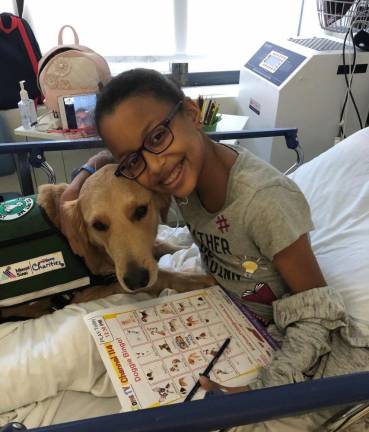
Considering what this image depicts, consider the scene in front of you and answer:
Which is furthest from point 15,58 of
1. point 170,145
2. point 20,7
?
point 170,145

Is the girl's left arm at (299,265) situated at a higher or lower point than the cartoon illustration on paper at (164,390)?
higher

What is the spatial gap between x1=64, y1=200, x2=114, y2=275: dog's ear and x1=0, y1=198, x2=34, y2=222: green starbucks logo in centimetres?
12

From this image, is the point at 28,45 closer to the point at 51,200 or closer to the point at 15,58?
the point at 15,58

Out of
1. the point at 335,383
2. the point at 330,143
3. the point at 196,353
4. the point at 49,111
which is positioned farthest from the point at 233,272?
the point at 49,111

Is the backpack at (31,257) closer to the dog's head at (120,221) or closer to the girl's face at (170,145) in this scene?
the dog's head at (120,221)

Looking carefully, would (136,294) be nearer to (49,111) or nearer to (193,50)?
(49,111)

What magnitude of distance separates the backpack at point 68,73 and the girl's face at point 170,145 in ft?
3.61

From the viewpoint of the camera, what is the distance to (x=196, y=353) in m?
0.94

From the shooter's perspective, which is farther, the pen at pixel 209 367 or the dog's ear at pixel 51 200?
the dog's ear at pixel 51 200

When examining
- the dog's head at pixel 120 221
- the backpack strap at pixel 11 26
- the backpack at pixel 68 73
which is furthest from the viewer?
the backpack strap at pixel 11 26

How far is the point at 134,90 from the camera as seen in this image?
872 mm

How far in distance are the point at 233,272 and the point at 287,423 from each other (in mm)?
376

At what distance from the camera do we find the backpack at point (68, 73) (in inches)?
74.0

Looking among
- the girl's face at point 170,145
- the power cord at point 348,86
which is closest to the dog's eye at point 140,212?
the girl's face at point 170,145
